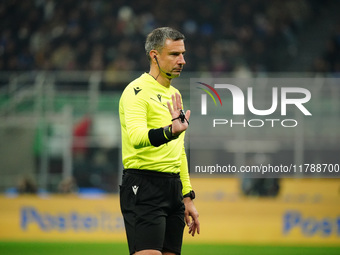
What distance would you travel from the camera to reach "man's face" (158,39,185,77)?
437 centimetres

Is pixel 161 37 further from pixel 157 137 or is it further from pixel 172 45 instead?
pixel 157 137

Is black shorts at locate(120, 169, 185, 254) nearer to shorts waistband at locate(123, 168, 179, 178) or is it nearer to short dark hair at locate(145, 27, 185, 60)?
shorts waistband at locate(123, 168, 179, 178)

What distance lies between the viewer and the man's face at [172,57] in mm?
4367

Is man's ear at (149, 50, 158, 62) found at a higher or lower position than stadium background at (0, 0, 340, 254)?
higher

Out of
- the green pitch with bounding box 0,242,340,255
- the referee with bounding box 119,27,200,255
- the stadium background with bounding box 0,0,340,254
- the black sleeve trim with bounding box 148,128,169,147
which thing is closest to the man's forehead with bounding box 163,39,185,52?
the referee with bounding box 119,27,200,255

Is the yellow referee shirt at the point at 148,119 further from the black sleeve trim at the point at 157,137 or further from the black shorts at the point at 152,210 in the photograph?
the black sleeve trim at the point at 157,137

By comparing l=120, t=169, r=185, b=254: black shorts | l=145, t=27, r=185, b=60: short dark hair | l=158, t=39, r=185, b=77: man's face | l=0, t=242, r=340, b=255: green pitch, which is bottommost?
l=0, t=242, r=340, b=255: green pitch

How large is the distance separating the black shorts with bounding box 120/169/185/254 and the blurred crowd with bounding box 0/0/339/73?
36.8 ft

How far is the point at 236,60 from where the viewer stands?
16.0 m

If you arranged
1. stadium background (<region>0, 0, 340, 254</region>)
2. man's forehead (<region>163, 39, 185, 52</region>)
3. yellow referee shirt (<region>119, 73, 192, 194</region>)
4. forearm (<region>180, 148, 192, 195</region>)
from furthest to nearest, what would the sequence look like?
stadium background (<region>0, 0, 340, 254</region>) → forearm (<region>180, 148, 192, 195</region>) → man's forehead (<region>163, 39, 185, 52</region>) → yellow referee shirt (<region>119, 73, 192, 194</region>)

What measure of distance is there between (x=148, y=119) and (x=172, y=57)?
424 millimetres

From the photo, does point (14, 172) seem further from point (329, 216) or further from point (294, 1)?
point (294, 1)

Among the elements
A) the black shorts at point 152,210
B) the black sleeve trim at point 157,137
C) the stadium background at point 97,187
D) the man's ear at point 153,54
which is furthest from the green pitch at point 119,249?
the black sleeve trim at point 157,137

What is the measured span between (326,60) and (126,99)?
1220cm
